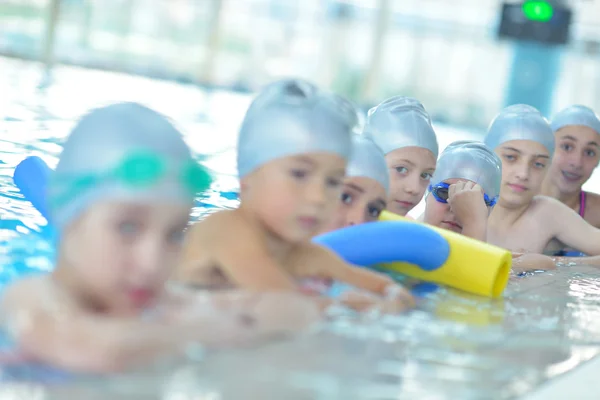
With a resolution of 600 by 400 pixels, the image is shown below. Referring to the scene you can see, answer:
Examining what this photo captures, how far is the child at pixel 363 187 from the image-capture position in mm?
4285

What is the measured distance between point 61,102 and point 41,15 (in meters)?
12.0

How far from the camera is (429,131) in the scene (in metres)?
5.38

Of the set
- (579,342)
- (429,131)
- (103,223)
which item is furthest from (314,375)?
(429,131)

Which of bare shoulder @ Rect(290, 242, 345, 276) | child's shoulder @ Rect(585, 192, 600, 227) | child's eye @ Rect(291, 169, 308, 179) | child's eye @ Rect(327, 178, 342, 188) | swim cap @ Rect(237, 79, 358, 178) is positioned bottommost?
child's shoulder @ Rect(585, 192, 600, 227)

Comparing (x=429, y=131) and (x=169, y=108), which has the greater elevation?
(x=429, y=131)

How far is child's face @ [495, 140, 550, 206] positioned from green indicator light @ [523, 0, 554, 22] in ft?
38.8

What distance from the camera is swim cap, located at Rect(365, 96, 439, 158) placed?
5266mm

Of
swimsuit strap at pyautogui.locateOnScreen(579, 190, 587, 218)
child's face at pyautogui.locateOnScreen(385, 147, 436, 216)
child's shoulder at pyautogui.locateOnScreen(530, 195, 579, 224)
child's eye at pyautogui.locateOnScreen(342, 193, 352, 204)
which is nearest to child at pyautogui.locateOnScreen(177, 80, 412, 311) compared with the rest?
child's eye at pyautogui.locateOnScreen(342, 193, 352, 204)

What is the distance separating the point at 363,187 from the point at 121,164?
195 centimetres

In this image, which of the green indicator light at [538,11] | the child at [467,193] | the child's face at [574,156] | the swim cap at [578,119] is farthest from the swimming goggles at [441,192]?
the green indicator light at [538,11]

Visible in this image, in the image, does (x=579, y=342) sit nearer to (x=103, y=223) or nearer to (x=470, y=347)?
(x=470, y=347)

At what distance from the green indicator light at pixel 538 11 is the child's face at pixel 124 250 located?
15694 mm

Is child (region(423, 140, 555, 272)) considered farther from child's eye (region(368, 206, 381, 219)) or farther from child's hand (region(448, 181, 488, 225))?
child's eye (region(368, 206, 381, 219))

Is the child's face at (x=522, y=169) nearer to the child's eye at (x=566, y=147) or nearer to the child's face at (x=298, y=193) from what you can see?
the child's eye at (x=566, y=147)
